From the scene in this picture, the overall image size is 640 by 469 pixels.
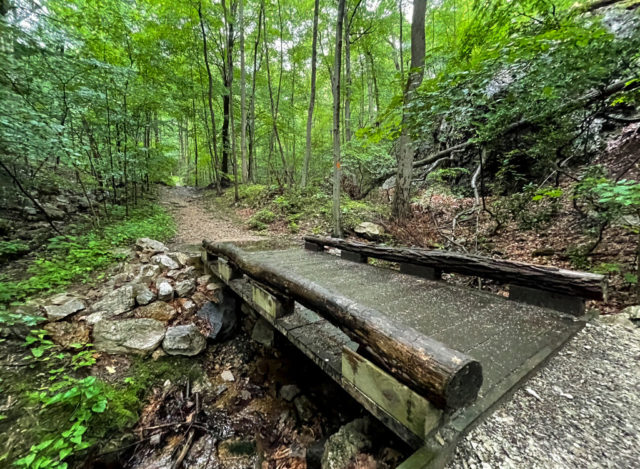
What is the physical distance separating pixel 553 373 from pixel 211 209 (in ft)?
39.2

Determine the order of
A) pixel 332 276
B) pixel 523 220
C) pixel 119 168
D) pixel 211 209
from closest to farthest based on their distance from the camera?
pixel 332 276 → pixel 523 220 → pixel 119 168 → pixel 211 209

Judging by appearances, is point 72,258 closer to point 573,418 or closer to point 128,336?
point 128,336

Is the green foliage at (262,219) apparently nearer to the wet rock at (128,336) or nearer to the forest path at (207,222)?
the forest path at (207,222)

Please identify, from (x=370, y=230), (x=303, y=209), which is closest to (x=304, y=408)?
(x=370, y=230)

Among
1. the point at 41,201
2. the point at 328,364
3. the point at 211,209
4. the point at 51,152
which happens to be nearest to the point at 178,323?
the point at 328,364

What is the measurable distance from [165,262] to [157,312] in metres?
1.22

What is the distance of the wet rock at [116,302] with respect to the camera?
11.5 ft

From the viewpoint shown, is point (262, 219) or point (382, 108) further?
point (262, 219)

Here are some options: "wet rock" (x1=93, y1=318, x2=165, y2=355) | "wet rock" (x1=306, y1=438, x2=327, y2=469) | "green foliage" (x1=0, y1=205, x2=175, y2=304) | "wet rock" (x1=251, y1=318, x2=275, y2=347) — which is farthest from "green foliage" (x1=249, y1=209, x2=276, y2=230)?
"wet rock" (x1=306, y1=438, x2=327, y2=469)

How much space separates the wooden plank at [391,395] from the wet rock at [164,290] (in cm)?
341

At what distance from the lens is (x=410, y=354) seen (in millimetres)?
1306

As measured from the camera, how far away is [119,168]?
6914mm

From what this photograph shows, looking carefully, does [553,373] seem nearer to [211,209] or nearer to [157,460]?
[157,460]

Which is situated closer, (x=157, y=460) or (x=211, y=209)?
(x=157, y=460)
